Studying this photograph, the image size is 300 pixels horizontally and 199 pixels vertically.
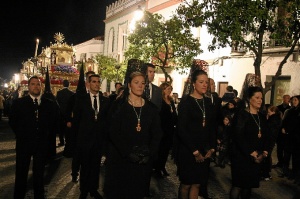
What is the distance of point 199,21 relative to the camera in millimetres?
12297

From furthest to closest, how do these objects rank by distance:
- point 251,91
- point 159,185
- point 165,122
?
point 165,122 < point 159,185 < point 251,91

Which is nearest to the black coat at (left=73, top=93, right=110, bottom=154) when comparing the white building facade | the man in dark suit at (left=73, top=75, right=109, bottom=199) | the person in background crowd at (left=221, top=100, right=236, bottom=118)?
the man in dark suit at (left=73, top=75, right=109, bottom=199)

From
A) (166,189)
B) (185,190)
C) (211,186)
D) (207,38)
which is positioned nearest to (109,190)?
(185,190)

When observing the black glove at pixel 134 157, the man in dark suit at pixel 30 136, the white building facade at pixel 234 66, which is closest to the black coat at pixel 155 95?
the man in dark suit at pixel 30 136

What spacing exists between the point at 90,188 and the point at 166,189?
166 centimetres

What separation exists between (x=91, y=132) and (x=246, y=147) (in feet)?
8.59

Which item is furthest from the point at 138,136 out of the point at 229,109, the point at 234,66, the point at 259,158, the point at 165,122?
the point at 234,66

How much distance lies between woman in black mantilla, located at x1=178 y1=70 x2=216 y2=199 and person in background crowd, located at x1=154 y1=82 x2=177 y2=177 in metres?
2.68

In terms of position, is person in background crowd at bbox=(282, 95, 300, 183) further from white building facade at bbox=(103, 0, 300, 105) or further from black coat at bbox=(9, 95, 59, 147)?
white building facade at bbox=(103, 0, 300, 105)

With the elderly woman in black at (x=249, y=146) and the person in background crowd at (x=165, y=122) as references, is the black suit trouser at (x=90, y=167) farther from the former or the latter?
the elderly woman in black at (x=249, y=146)

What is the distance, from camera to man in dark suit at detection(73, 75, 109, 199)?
225 inches

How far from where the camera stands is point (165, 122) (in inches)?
300

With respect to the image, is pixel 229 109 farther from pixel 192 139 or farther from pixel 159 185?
pixel 192 139

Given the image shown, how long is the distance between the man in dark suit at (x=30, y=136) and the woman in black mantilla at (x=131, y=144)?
5.58ft
